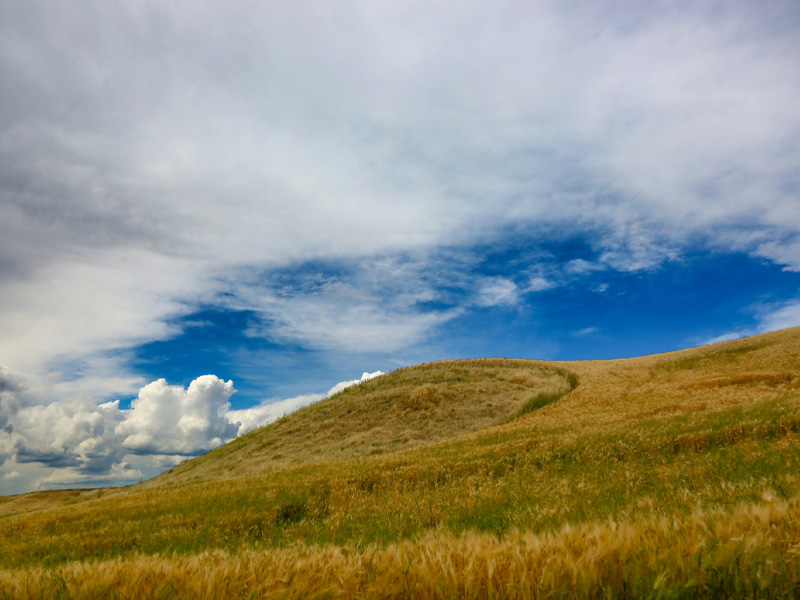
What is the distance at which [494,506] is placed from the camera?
29.8 ft

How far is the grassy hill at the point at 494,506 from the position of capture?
2.60 meters

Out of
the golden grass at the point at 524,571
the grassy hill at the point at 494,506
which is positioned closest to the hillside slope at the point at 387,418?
the grassy hill at the point at 494,506

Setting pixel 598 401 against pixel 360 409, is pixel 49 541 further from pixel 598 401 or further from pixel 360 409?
pixel 360 409

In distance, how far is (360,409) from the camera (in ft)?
132

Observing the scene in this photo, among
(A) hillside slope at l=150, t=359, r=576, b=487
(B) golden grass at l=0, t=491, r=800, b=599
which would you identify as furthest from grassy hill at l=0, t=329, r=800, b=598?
(A) hillside slope at l=150, t=359, r=576, b=487

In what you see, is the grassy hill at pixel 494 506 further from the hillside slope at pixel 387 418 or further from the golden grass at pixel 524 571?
the hillside slope at pixel 387 418

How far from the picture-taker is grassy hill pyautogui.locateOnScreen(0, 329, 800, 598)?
260 cm

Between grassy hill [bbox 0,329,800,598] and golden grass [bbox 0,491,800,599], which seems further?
grassy hill [bbox 0,329,800,598]

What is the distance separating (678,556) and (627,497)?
6.26m

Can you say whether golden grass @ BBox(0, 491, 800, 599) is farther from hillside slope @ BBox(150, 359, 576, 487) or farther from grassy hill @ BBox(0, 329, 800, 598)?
hillside slope @ BBox(150, 359, 576, 487)

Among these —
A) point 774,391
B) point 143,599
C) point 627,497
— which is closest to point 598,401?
point 774,391

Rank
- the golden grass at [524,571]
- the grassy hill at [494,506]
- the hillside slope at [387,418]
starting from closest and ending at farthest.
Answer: the golden grass at [524,571], the grassy hill at [494,506], the hillside slope at [387,418]

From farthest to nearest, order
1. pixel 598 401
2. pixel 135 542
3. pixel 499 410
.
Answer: pixel 499 410 < pixel 598 401 < pixel 135 542

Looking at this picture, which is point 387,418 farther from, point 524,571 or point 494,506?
point 524,571
